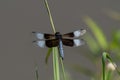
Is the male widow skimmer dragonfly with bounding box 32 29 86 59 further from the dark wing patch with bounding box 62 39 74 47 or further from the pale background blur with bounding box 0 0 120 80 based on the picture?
the pale background blur with bounding box 0 0 120 80

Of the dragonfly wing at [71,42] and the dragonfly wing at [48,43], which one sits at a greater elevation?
the dragonfly wing at [48,43]

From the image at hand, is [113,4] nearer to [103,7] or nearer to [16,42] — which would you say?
[103,7]

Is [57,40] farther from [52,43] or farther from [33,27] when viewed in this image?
[33,27]

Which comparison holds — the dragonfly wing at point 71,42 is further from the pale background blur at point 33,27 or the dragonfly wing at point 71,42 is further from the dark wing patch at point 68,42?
the pale background blur at point 33,27

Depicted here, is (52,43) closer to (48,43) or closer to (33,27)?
(48,43)

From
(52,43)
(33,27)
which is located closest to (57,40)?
(52,43)

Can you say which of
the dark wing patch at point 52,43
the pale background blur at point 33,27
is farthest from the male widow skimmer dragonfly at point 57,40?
the pale background blur at point 33,27

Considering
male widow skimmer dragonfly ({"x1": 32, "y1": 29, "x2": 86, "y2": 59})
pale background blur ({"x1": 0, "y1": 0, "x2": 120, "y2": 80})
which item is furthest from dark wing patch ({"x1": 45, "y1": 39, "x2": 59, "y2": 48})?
pale background blur ({"x1": 0, "y1": 0, "x2": 120, "y2": 80})

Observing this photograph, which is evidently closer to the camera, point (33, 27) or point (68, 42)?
point (68, 42)
